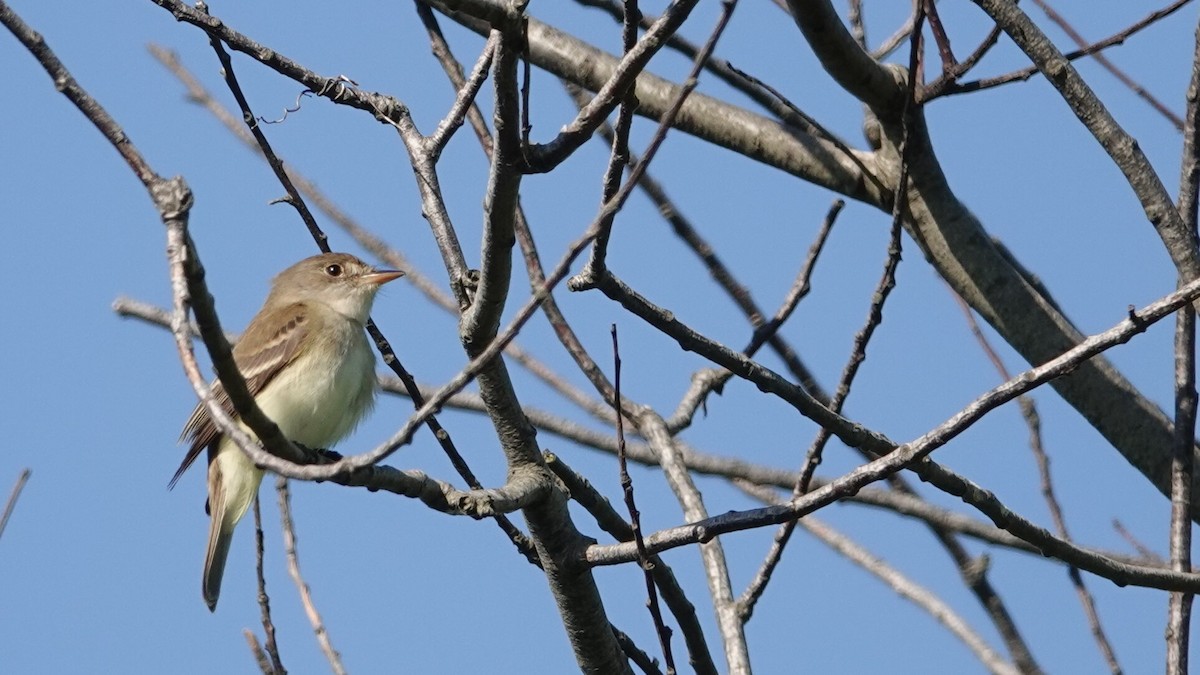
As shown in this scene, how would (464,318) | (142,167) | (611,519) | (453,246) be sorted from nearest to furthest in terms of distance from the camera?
(142,167)
(464,318)
(453,246)
(611,519)

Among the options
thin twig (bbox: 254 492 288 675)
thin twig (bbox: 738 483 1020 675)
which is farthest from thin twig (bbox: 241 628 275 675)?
thin twig (bbox: 738 483 1020 675)

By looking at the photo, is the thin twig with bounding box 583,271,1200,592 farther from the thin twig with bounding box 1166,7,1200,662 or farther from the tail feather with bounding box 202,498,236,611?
the tail feather with bounding box 202,498,236,611

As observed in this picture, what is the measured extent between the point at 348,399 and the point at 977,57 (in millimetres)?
3476

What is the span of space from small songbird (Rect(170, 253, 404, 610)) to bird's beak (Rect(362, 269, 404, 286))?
88mm

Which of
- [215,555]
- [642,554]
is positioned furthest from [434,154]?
[215,555]

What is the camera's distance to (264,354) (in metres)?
7.00

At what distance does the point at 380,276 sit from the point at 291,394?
1098mm

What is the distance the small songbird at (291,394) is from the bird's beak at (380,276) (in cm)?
9

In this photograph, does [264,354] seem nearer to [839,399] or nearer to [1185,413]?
[839,399]

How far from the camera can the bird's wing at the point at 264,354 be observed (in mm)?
6559

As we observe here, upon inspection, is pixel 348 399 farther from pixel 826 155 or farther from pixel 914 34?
pixel 914 34

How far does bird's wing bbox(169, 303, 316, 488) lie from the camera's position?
6559mm

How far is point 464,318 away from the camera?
3.72 m

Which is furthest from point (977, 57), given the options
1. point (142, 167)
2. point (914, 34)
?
point (142, 167)
